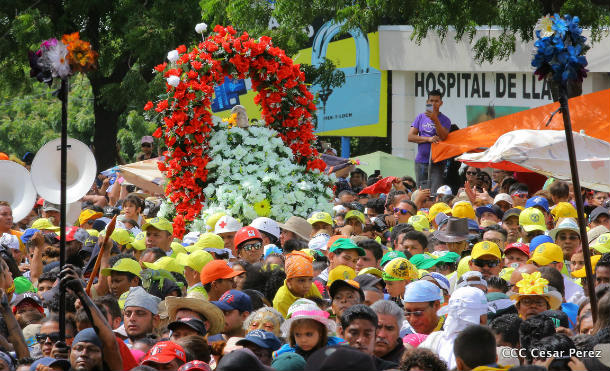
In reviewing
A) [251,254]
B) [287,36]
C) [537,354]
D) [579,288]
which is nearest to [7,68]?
[287,36]

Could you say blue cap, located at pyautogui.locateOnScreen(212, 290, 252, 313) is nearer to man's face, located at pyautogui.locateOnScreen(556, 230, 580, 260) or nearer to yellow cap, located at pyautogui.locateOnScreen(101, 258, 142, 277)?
yellow cap, located at pyautogui.locateOnScreen(101, 258, 142, 277)

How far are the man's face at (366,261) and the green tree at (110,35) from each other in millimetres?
12416

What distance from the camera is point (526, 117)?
594 inches

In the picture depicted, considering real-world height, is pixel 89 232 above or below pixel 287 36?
below

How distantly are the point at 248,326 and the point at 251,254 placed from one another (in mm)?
2969

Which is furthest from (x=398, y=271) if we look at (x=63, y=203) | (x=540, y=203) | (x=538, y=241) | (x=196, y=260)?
(x=540, y=203)

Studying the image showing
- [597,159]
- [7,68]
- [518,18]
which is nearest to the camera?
[597,159]

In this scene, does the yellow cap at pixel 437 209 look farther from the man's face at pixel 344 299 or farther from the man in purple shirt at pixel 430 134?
the man's face at pixel 344 299

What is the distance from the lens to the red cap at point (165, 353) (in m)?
6.45

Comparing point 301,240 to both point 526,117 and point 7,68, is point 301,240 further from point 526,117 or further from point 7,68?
point 7,68

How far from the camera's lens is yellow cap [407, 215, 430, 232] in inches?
490

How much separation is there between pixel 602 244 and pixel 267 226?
3.72 metres

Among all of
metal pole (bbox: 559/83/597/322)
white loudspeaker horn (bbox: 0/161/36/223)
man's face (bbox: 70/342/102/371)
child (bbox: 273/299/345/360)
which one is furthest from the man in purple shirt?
man's face (bbox: 70/342/102/371)

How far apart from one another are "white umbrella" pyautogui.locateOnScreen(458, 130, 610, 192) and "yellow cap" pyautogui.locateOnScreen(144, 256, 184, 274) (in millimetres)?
4602
